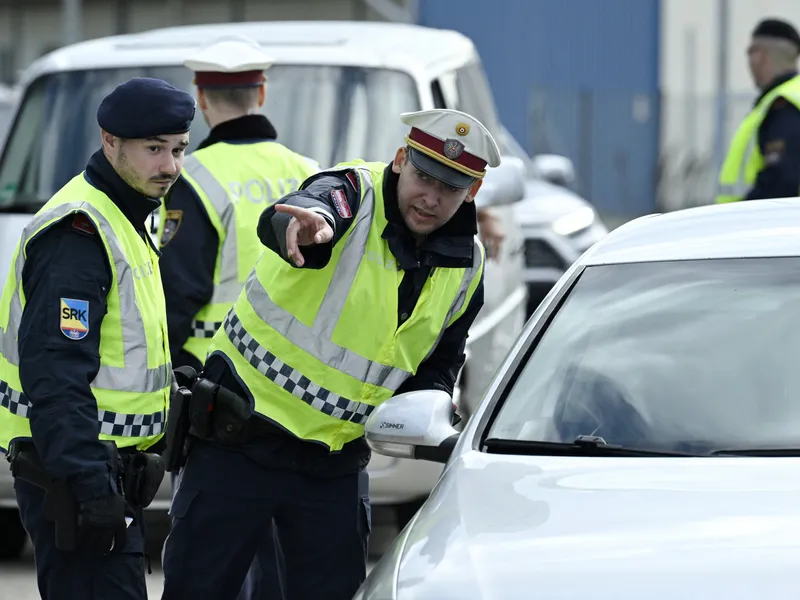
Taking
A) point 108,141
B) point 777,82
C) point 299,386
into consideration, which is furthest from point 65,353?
point 777,82

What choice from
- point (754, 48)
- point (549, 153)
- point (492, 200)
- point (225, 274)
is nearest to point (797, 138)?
point (754, 48)

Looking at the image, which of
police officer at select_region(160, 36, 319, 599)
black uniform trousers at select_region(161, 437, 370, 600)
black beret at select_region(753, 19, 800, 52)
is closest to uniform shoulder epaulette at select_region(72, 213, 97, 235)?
black uniform trousers at select_region(161, 437, 370, 600)

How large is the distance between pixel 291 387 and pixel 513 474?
0.87 m

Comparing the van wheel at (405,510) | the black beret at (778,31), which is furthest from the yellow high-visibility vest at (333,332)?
the black beret at (778,31)

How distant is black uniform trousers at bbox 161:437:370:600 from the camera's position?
14.3 ft

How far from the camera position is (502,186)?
7.02m

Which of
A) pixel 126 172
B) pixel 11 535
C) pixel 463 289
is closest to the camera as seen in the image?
pixel 126 172

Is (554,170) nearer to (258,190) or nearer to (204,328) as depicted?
(258,190)

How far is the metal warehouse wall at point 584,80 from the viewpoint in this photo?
1143 inches

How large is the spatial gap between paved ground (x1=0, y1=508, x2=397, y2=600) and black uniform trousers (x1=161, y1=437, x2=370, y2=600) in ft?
6.21

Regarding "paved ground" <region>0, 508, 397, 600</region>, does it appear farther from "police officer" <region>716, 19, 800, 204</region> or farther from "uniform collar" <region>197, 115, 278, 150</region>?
"police officer" <region>716, 19, 800, 204</region>

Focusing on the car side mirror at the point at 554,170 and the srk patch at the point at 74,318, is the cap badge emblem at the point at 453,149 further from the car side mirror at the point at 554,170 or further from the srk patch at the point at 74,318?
the car side mirror at the point at 554,170

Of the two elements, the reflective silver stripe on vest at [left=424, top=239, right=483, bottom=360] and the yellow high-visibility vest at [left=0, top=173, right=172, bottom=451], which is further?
the reflective silver stripe on vest at [left=424, top=239, right=483, bottom=360]

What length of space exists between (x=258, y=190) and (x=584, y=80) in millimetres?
24653
